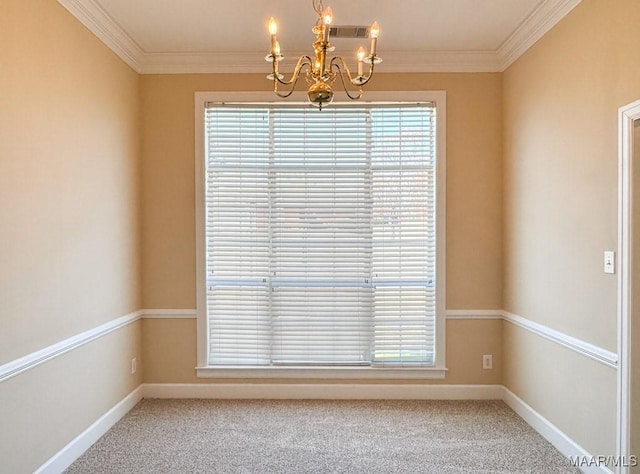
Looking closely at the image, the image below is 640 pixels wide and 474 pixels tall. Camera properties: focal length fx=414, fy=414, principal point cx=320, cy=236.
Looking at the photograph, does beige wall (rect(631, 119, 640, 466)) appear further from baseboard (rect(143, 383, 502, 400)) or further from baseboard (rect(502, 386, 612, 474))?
baseboard (rect(143, 383, 502, 400))

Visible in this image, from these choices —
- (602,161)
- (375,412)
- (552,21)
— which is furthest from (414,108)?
(375,412)

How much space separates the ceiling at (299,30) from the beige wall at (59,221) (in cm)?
26

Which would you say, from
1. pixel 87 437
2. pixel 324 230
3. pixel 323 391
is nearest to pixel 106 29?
pixel 324 230

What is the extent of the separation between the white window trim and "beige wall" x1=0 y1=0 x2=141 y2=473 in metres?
0.54

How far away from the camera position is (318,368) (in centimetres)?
355

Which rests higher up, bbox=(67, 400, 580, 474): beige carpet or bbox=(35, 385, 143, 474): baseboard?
bbox=(35, 385, 143, 474): baseboard

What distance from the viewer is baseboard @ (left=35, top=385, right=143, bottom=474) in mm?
2416

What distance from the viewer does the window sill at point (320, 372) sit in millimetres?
3541

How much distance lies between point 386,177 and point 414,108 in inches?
25.0

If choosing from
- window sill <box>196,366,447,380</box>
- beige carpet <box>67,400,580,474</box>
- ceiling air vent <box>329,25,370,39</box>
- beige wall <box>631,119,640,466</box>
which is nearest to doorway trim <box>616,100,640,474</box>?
beige wall <box>631,119,640,466</box>

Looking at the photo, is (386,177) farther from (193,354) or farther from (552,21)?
(193,354)

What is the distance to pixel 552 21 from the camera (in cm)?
275

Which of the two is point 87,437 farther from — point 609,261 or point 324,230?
point 609,261

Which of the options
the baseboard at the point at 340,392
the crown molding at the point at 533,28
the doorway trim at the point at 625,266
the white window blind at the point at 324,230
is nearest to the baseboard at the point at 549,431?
the baseboard at the point at 340,392
